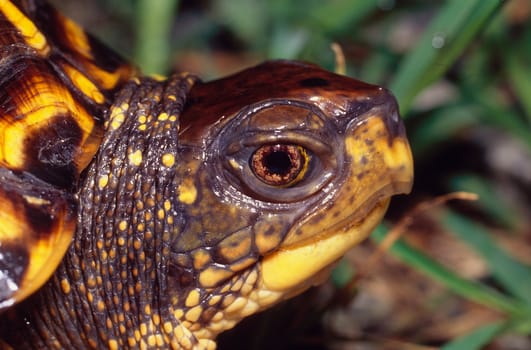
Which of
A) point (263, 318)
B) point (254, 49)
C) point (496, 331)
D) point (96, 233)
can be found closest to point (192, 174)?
point (96, 233)

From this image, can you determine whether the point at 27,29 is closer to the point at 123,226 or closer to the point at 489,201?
the point at 123,226

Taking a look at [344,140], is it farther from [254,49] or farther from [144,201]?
[254,49]

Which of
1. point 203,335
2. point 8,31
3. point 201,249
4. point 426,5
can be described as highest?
point 426,5

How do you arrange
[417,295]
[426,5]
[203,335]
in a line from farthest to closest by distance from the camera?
[426,5] → [417,295] → [203,335]

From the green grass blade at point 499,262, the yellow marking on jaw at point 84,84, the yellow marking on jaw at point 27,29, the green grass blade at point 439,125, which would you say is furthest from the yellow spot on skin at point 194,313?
the green grass blade at point 439,125

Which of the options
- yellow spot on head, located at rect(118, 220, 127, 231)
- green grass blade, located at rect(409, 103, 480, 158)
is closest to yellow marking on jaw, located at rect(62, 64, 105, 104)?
yellow spot on head, located at rect(118, 220, 127, 231)

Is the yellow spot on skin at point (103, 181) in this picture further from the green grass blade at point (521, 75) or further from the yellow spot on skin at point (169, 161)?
the green grass blade at point (521, 75)
